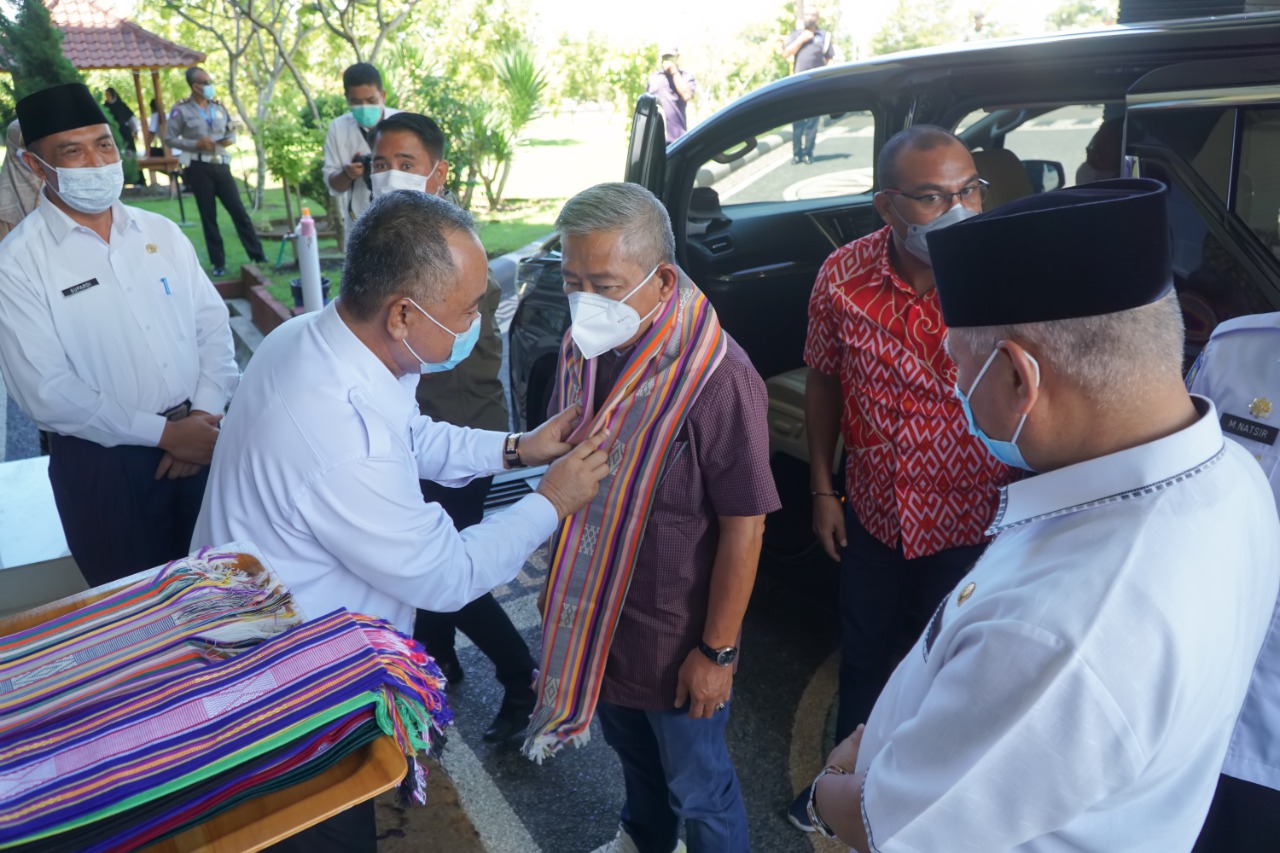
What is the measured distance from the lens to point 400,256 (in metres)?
1.96

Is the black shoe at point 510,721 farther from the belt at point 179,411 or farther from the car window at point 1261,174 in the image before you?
the car window at point 1261,174

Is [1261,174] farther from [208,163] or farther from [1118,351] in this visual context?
[208,163]

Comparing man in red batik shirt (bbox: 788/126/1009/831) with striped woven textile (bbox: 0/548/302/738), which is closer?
striped woven textile (bbox: 0/548/302/738)

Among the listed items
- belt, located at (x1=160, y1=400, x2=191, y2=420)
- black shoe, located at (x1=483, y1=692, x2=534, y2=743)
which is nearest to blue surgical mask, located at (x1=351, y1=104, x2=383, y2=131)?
belt, located at (x1=160, y1=400, x2=191, y2=420)

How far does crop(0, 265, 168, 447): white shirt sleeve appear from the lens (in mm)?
2793

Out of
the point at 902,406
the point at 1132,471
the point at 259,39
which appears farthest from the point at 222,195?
the point at 1132,471

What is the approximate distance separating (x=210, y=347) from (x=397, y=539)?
1795 mm

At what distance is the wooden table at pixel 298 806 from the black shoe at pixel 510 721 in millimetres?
1893

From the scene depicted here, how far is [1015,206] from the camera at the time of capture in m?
1.31

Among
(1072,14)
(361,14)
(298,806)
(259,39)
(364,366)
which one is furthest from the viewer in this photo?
(1072,14)

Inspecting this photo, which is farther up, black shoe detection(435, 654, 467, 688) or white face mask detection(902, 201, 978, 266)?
white face mask detection(902, 201, 978, 266)

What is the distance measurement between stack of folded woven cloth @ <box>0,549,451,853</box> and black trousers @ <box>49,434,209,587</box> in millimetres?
1574

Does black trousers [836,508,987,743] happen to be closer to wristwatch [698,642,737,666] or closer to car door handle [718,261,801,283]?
wristwatch [698,642,737,666]

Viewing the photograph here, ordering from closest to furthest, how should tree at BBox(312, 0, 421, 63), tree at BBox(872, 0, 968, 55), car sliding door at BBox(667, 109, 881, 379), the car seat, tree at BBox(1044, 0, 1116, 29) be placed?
the car seat
car sliding door at BBox(667, 109, 881, 379)
tree at BBox(312, 0, 421, 63)
tree at BBox(1044, 0, 1116, 29)
tree at BBox(872, 0, 968, 55)
